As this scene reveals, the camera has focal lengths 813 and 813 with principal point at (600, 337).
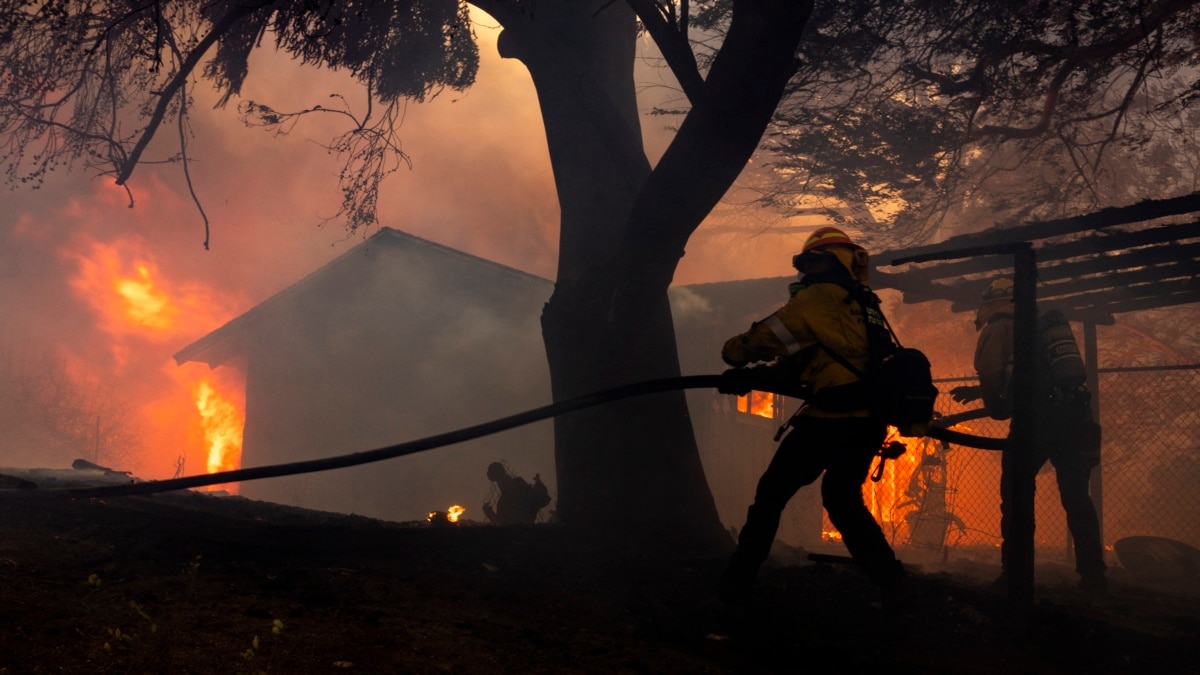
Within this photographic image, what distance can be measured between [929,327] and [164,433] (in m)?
33.1

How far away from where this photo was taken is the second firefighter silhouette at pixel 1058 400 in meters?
5.73

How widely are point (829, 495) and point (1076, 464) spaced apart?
301 cm

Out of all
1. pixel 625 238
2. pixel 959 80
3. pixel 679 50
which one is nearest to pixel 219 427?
pixel 625 238

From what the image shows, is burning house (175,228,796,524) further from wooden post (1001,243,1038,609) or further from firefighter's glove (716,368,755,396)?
firefighter's glove (716,368,755,396)

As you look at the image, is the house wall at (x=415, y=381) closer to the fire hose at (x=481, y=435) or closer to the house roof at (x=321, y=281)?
the house roof at (x=321, y=281)

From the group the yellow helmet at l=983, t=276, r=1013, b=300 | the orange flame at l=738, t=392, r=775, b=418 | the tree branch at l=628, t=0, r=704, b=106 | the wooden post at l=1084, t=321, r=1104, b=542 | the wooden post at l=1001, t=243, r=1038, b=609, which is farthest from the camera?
the orange flame at l=738, t=392, r=775, b=418

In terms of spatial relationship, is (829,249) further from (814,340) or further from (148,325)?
(148,325)

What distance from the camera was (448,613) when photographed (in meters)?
3.63

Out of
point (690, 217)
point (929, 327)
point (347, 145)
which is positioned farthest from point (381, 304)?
point (690, 217)

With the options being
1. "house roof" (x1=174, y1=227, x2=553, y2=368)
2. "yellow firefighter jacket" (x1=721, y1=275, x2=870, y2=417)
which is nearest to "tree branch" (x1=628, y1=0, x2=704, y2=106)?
"yellow firefighter jacket" (x1=721, y1=275, x2=870, y2=417)

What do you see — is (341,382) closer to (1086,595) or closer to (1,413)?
(1086,595)

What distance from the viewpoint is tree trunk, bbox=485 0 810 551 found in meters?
5.25

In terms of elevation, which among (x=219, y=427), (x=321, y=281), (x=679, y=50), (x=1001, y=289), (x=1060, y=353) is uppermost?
(x=321, y=281)

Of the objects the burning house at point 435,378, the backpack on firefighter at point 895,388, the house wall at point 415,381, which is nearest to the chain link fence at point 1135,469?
the burning house at point 435,378
